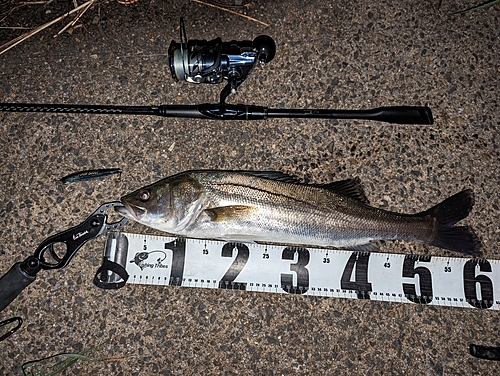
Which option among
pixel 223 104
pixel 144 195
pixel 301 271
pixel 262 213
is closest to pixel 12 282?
pixel 144 195

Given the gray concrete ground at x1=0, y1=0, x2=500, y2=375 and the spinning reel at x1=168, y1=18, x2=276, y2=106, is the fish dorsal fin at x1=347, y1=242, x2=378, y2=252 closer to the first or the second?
the gray concrete ground at x1=0, y1=0, x2=500, y2=375

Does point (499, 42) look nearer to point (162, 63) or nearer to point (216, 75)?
point (216, 75)

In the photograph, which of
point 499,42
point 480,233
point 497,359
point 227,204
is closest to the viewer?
point 227,204

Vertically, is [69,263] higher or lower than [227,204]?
lower

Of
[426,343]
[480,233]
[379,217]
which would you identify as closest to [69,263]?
[379,217]

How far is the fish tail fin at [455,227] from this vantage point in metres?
2.49

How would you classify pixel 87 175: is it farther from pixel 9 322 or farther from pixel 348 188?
pixel 348 188

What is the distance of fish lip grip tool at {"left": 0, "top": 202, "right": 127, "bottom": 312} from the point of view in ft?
7.98

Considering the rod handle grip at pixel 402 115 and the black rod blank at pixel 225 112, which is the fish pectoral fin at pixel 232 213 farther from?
the rod handle grip at pixel 402 115

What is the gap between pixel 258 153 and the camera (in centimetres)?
273

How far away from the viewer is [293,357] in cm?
258

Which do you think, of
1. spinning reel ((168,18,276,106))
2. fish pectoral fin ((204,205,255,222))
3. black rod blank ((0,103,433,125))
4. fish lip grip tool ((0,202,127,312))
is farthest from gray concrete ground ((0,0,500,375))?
fish pectoral fin ((204,205,255,222))

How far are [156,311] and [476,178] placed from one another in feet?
7.91

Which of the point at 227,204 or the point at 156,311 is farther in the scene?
the point at 156,311
